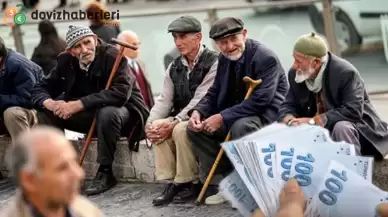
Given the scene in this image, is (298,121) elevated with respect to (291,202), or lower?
elevated

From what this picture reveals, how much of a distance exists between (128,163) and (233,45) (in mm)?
1561

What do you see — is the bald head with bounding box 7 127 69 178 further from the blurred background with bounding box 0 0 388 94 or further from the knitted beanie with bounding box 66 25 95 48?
the blurred background with bounding box 0 0 388 94

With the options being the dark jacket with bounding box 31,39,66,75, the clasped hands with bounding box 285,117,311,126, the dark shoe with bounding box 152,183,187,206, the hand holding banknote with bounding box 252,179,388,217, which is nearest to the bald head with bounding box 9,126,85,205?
the hand holding banknote with bounding box 252,179,388,217

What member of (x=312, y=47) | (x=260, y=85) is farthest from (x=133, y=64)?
(x=312, y=47)

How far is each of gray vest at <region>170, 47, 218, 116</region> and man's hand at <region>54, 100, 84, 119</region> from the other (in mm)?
759

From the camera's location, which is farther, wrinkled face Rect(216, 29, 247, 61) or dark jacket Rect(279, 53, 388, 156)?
wrinkled face Rect(216, 29, 247, 61)

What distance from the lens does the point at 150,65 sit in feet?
31.3

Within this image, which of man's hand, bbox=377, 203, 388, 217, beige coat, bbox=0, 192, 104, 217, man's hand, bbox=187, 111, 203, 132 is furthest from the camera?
man's hand, bbox=187, 111, 203, 132

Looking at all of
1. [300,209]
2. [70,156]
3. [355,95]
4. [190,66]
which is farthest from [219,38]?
[70,156]

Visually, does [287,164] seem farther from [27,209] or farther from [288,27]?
[288,27]

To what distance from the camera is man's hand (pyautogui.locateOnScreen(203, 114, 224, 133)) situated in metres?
5.84

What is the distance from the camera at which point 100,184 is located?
6.67 m

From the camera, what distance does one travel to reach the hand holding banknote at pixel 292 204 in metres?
4.43

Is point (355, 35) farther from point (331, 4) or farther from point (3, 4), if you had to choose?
point (3, 4)
